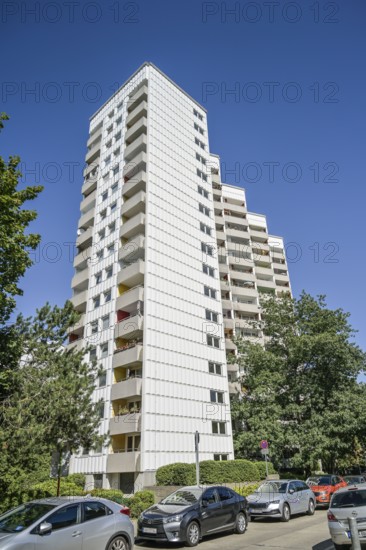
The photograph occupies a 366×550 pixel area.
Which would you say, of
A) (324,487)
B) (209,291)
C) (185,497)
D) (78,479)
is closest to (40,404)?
(185,497)

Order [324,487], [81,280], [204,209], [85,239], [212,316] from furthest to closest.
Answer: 1. [204,209]
2. [85,239]
3. [81,280]
4. [212,316]
5. [324,487]

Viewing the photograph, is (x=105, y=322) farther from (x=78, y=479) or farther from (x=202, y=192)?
(x=202, y=192)

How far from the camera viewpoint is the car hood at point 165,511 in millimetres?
12082

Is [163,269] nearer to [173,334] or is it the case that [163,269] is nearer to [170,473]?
[173,334]

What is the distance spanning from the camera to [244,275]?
191 ft

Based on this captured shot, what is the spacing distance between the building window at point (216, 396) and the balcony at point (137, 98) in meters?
29.2

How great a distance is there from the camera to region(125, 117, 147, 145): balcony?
1539 inches

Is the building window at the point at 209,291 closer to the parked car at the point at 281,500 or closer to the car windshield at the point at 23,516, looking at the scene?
the parked car at the point at 281,500

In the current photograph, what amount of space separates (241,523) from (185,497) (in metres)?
2.35

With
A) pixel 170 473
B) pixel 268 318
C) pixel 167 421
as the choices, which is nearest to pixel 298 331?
pixel 268 318

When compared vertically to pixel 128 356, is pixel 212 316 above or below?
above

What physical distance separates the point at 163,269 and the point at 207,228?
31.3 ft

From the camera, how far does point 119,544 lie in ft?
30.6

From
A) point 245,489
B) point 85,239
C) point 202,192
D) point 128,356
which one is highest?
point 202,192
